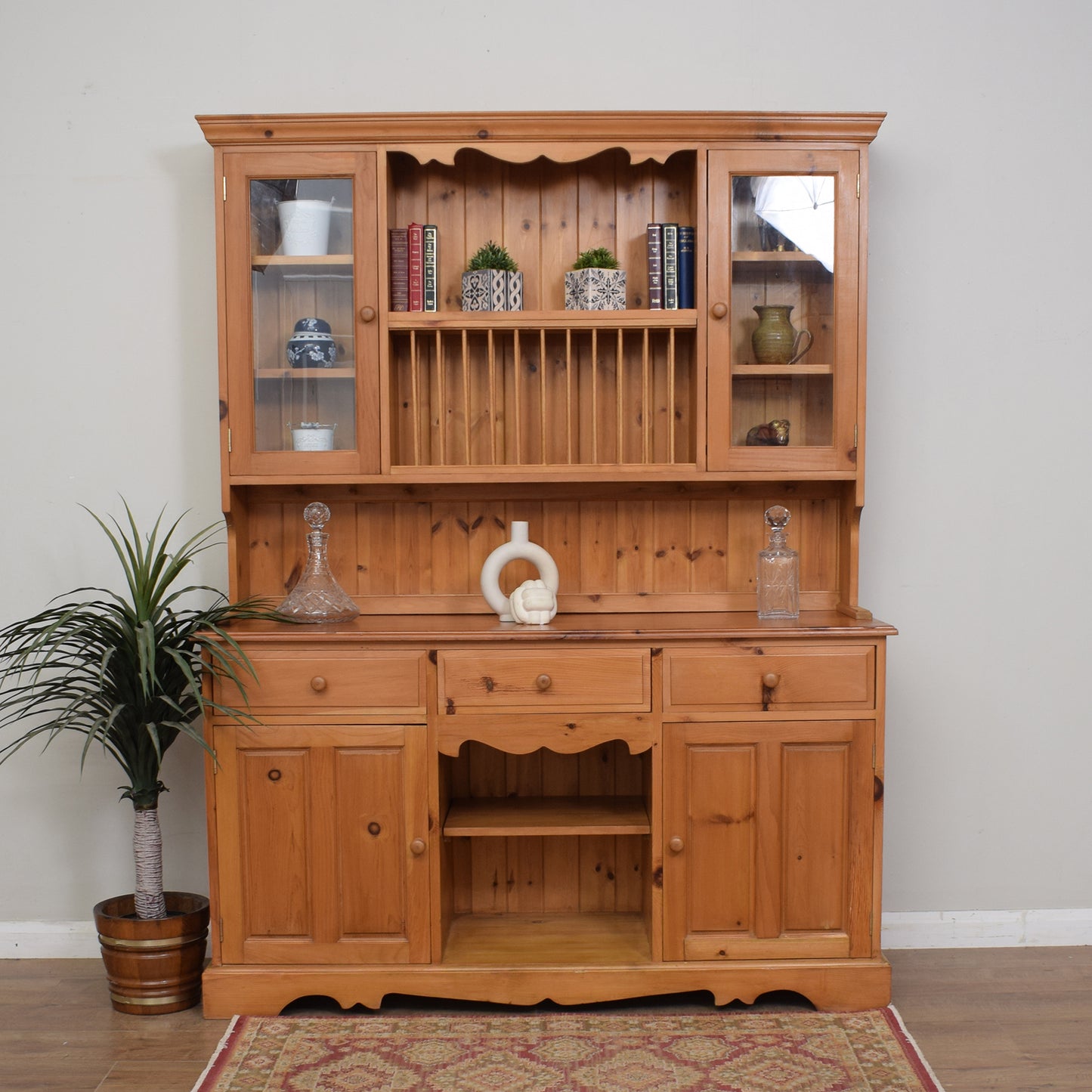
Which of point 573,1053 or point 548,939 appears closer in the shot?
point 573,1053

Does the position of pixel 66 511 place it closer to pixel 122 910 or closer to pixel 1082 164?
pixel 122 910

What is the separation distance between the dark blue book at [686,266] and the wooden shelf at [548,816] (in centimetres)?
121

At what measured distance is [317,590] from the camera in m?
2.40

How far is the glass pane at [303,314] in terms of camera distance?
7.73 feet

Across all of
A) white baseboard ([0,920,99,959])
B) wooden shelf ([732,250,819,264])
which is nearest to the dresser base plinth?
white baseboard ([0,920,99,959])

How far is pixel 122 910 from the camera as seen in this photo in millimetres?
2398

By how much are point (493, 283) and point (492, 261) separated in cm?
6

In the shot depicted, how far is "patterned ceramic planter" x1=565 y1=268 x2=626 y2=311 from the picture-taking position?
94.0 inches

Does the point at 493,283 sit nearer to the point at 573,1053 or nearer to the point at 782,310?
the point at 782,310

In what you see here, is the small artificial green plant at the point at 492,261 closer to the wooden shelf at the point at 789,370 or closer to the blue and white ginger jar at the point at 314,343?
the blue and white ginger jar at the point at 314,343

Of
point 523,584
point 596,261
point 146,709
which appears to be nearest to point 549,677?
point 523,584

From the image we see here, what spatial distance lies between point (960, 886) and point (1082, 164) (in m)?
1.88

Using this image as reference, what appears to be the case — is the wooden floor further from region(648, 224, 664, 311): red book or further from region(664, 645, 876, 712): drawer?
region(648, 224, 664, 311): red book

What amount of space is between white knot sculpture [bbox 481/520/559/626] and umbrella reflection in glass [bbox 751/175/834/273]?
36.2 inches
